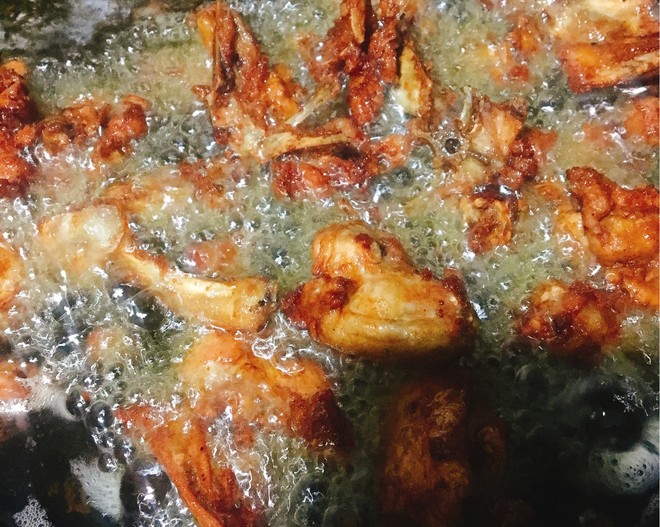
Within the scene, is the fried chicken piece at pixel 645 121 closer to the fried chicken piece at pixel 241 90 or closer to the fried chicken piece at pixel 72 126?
the fried chicken piece at pixel 241 90

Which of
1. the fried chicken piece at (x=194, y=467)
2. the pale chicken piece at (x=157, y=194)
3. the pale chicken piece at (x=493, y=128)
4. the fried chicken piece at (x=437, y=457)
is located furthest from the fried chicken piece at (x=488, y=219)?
the fried chicken piece at (x=194, y=467)

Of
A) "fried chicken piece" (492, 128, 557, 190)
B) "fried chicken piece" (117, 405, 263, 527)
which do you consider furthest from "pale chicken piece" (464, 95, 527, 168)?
"fried chicken piece" (117, 405, 263, 527)

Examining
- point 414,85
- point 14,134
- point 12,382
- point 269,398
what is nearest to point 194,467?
point 269,398

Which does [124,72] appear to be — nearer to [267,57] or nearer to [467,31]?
[267,57]

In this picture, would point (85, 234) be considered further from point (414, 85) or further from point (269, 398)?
point (414, 85)

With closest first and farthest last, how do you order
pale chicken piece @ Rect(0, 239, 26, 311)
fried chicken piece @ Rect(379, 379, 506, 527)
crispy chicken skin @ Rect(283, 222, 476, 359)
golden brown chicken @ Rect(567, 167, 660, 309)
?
fried chicken piece @ Rect(379, 379, 506, 527)
crispy chicken skin @ Rect(283, 222, 476, 359)
golden brown chicken @ Rect(567, 167, 660, 309)
pale chicken piece @ Rect(0, 239, 26, 311)

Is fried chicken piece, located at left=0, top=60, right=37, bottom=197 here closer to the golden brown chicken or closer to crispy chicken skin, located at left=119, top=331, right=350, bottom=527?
crispy chicken skin, located at left=119, top=331, right=350, bottom=527
